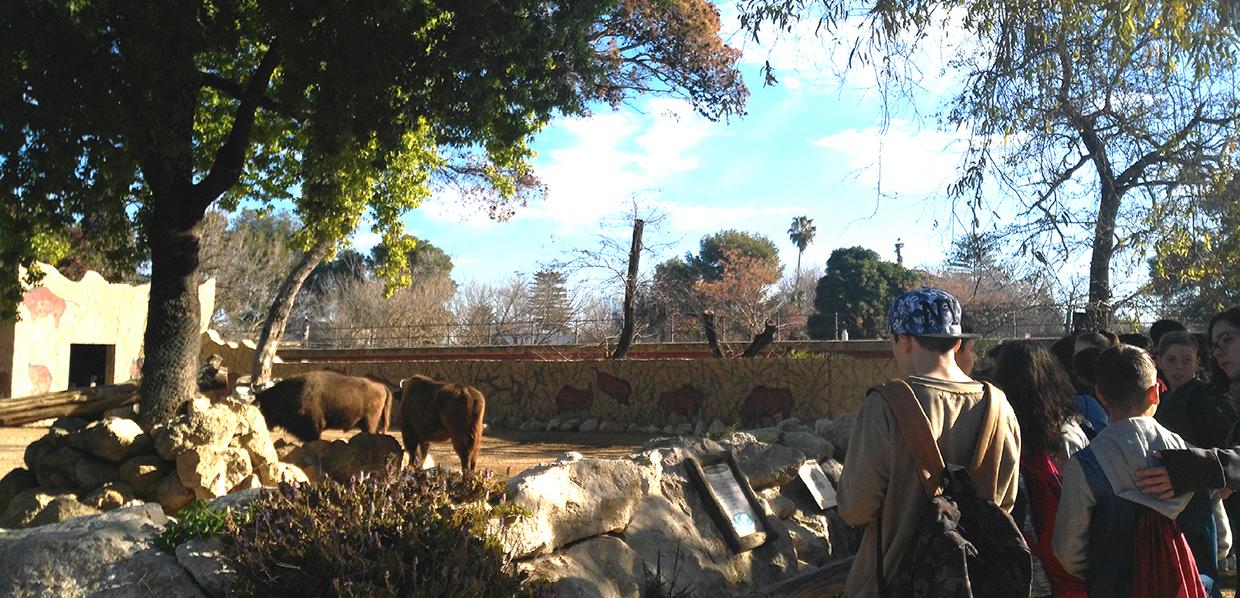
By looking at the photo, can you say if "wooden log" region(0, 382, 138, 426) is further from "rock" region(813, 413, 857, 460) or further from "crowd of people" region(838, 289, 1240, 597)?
"crowd of people" region(838, 289, 1240, 597)

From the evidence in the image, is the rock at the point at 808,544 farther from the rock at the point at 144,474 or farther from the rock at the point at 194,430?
the rock at the point at 144,474

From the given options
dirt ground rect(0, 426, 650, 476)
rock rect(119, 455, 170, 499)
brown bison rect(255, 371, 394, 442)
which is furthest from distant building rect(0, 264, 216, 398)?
rock rect(119, 455, 170, 499)

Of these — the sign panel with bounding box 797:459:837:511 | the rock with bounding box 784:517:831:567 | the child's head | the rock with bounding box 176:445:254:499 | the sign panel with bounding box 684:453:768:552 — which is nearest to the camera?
the child's head

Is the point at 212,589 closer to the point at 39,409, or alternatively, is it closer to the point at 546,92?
the point at 546,92

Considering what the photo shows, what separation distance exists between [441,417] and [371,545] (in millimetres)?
7538

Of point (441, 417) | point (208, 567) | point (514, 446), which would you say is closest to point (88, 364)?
point (514, 446)

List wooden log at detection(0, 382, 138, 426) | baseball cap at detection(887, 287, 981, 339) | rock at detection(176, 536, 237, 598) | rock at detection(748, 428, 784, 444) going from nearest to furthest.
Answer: baseball cap at detection(887, 287, 981, 339)
rock at detection(176, 536, 237, 598)
rock at detection(748, 428, 784, 444)
wooden log at detection(0, 382, 138, 426)

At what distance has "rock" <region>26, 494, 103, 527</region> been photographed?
7766 mm

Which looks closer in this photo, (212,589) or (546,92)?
(212,589)

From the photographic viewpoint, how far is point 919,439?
9.84 feet

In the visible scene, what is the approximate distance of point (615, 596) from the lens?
16.9ft

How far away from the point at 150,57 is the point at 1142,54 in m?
10.0

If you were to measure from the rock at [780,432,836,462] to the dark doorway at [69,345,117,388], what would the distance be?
24.0 m

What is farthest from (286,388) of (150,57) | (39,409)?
(150,57)
